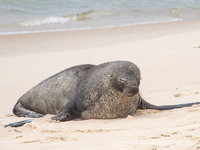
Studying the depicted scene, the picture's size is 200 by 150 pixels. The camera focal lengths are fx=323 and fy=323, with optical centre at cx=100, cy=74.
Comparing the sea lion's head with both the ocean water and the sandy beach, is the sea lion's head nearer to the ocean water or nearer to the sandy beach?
the sandy beach

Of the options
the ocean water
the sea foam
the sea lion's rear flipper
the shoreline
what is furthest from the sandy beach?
the sea foam

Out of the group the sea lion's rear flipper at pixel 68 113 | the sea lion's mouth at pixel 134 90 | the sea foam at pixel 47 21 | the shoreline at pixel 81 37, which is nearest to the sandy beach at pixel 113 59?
the shoreline at pixel 81 37

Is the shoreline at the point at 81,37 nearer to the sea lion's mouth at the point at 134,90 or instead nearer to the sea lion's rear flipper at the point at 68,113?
the sea lion's rear flipper at the point at 68,113

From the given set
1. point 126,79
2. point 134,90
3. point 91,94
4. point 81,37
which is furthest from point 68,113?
point 81,37

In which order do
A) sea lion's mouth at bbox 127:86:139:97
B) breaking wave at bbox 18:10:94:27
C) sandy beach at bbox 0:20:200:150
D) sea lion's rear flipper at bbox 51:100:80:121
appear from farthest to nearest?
1. breaking wave at bbox 18:10:94:27
2. sea lion's rear flipper at bbox 51:100:80:121
3. sea lion's mouth at bbox 127:86:139:97
4. sandy beach at bbox 0:20:200:150

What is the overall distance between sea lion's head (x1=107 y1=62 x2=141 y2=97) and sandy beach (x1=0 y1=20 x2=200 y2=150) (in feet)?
1.34

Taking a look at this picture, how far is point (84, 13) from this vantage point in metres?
18.7

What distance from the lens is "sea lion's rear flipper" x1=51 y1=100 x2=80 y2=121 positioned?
464 centimetres

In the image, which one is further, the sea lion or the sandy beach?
the sea lion

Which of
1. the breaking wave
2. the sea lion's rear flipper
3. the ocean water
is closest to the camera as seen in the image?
the sea lion's rear flipper

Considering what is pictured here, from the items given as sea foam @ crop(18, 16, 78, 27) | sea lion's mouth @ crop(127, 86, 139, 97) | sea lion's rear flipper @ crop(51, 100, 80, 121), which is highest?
sea foam @ crop(18, 16, 78, 27)

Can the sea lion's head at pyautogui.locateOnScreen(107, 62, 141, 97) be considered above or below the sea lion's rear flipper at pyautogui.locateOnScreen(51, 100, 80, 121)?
above

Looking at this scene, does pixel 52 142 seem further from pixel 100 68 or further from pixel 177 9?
pixel 177 9

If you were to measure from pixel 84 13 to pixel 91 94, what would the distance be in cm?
1469
